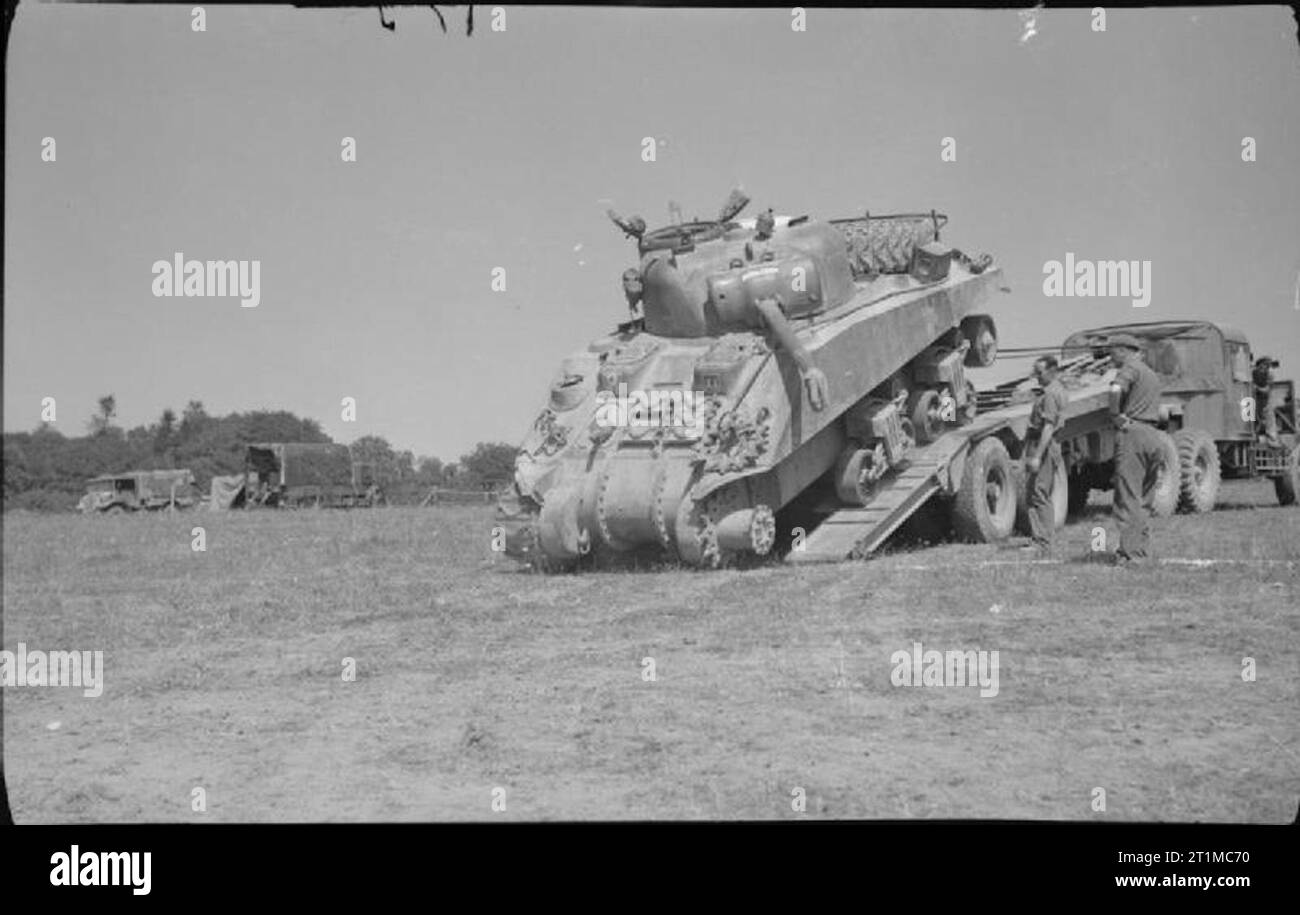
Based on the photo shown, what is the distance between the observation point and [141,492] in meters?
33.6

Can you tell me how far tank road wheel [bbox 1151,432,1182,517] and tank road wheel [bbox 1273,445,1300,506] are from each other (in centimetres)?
264

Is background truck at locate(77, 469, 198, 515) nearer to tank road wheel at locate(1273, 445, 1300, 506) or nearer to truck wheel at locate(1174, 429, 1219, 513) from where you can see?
truck wheel at locate(1174, 429, 1219, 513)

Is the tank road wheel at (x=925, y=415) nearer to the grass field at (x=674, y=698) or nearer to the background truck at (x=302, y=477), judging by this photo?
the grass field at (x=674, y=698)

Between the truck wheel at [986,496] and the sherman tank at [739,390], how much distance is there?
22.5 inches

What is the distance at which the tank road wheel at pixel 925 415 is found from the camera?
13.8 meters

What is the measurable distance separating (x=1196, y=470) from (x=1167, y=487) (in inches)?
33.7

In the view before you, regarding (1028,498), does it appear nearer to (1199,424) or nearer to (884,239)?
(884,239)

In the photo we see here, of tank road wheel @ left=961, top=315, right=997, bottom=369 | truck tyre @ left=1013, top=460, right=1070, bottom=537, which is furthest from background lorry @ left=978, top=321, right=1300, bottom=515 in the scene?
tank road wheel @ left=961, top=315, right=997, bottom=369

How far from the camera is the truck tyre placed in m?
14.0

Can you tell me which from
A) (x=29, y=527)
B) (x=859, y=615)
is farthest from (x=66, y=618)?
(x=29, y=527)

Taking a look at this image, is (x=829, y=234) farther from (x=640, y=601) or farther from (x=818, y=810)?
(x=818, y=810)

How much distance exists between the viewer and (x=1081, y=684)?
276 inches

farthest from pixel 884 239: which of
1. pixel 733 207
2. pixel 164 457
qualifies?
pixel 164 457

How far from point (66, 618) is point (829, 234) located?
22.9 feet
